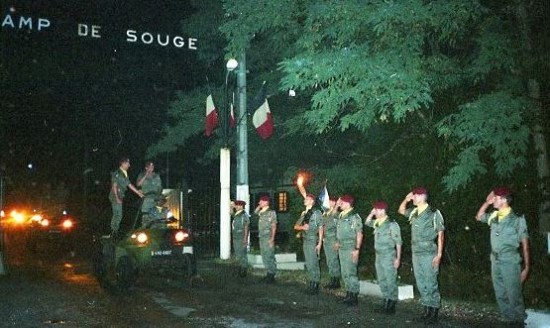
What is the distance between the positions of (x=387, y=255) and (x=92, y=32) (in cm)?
2250

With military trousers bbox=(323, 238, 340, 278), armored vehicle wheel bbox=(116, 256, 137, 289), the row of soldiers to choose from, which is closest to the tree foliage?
the row of soldiers

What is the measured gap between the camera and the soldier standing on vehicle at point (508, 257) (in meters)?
8.97

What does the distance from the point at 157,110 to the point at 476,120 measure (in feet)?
89.4

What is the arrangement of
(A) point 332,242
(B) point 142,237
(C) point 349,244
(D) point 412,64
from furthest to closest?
(A) point 332,242 → (B) point 142,237 → (C) point 349,244 → (D) point 412,64

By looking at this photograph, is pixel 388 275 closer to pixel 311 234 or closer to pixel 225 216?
pixel 311 234

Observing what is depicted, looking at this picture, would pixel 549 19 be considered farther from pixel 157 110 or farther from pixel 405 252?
pixel 157 110

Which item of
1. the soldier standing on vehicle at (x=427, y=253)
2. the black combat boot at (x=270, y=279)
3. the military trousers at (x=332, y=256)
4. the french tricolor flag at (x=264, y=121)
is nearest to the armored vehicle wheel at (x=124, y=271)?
the black combat boot at (x=270, y=279)

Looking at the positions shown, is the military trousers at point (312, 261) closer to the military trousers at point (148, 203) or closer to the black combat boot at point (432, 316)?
the military trousers at point (148, 203)

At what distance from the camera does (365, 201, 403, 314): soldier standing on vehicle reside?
10570 millimetres

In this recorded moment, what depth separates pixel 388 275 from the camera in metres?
10.6

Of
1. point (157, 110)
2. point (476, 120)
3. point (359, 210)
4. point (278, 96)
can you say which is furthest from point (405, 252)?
point (157, 110)

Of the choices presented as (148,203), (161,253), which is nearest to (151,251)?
(161,253)

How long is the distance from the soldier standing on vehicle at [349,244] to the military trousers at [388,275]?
816mm

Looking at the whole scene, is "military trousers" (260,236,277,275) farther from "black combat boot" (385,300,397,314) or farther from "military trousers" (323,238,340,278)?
"black combat boot" (385,300,397,314)
